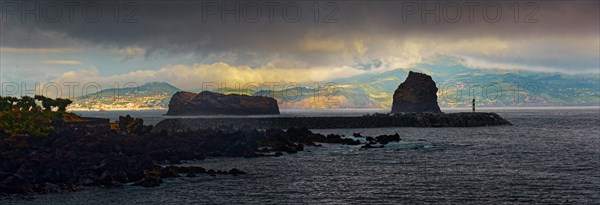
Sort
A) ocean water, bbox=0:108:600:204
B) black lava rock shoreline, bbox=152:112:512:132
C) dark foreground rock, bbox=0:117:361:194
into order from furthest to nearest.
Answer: black lava rock shoreline, bbox=152:112:512:132 → dark foreground rock, bbox=0:117:361:194 → ocean water, bbox=0:108:600:204

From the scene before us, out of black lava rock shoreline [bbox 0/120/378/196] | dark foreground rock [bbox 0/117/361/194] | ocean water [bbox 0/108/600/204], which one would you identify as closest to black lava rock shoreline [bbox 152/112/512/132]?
dark foreground rock [bbox 0/117/361/194]

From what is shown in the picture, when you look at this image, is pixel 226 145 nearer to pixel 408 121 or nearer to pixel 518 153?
pixel 518 153

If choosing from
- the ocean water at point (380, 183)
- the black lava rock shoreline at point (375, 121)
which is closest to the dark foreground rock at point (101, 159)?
the ocean water at point (380, 183)

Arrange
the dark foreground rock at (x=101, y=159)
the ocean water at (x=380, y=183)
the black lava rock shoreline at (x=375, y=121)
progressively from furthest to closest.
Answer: the black lava rock shoreline at (x=375, y=121), the dark foreground rock at (x=101, y=159), the ocean water at (x=380, y=183)

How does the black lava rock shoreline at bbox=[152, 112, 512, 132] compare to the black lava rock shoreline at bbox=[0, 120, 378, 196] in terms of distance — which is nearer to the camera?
the black lava rock shoreline at bbox=[0, 120, 378, 196]

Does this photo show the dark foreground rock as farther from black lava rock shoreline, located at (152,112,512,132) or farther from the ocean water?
black lava rock shoreline, located at (152,112,512,132)

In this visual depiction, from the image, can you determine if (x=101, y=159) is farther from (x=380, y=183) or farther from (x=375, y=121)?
(x=375, y=121)

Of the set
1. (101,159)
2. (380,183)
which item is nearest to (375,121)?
(380,183)

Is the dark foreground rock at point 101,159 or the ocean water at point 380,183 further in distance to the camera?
the dark foreground rock at point 101,159

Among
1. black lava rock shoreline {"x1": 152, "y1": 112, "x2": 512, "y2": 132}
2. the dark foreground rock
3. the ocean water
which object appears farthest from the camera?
black lava rock shoreline {"x1": 152, "y1": 112, "x2": 512, "y2": 132}

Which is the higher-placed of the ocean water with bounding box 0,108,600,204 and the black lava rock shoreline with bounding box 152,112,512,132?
the black lava rock shoreline with bounding box 152,112,512,132

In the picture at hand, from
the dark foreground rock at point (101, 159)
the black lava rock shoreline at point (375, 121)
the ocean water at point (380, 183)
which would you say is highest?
the black lava rock shoreline at point (375, 121)

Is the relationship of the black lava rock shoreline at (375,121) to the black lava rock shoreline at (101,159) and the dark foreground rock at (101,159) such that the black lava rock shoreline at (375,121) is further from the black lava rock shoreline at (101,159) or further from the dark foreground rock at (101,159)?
the black lava rock shoreline at (101,159)

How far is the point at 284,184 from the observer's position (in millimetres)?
40875
